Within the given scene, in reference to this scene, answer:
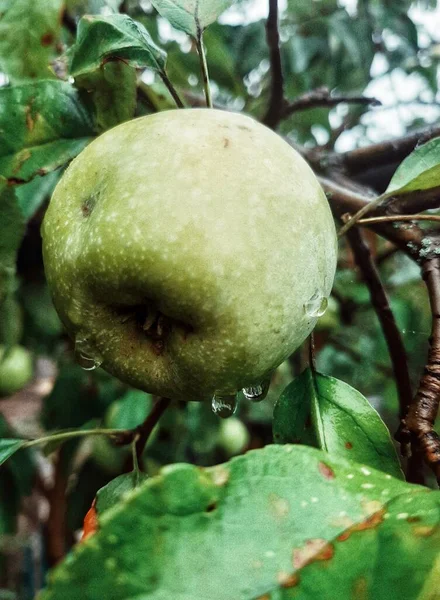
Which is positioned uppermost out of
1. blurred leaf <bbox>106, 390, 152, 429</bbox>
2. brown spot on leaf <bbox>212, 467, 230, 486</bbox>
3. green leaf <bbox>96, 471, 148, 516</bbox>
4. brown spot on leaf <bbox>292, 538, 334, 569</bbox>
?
brown spot on leaf <bbox>212, 467, 230, 486</bbox>

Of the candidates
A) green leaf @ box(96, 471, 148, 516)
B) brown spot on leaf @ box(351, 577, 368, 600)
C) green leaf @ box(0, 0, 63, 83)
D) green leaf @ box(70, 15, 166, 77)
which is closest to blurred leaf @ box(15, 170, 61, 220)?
green leaf @ box(0, 0, 63, 83)

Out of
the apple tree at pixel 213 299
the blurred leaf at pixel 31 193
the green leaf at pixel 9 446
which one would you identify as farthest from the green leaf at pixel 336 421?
the blurred leaf at pixel 31 193

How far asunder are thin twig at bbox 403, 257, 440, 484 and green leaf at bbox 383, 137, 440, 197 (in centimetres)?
10

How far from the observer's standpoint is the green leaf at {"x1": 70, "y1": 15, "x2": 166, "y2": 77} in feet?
1.87

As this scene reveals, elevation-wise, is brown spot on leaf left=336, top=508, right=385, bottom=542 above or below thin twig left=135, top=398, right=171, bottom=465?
above

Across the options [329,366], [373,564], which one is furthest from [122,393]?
[373,564]

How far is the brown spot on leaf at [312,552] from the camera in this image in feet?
1.00

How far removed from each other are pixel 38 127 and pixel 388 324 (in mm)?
450

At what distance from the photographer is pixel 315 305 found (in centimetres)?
48

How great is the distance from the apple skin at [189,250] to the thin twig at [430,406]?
97 millimetres

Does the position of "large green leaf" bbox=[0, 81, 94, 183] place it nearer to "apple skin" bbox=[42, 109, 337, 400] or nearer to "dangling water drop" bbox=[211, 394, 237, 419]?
"apple skin" bbox=[42, 109, 337, 400]

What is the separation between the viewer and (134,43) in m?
0.57

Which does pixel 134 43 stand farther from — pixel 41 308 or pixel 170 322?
pixel 41 308

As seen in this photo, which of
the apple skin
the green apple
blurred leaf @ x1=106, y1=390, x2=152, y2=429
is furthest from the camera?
the green apple
